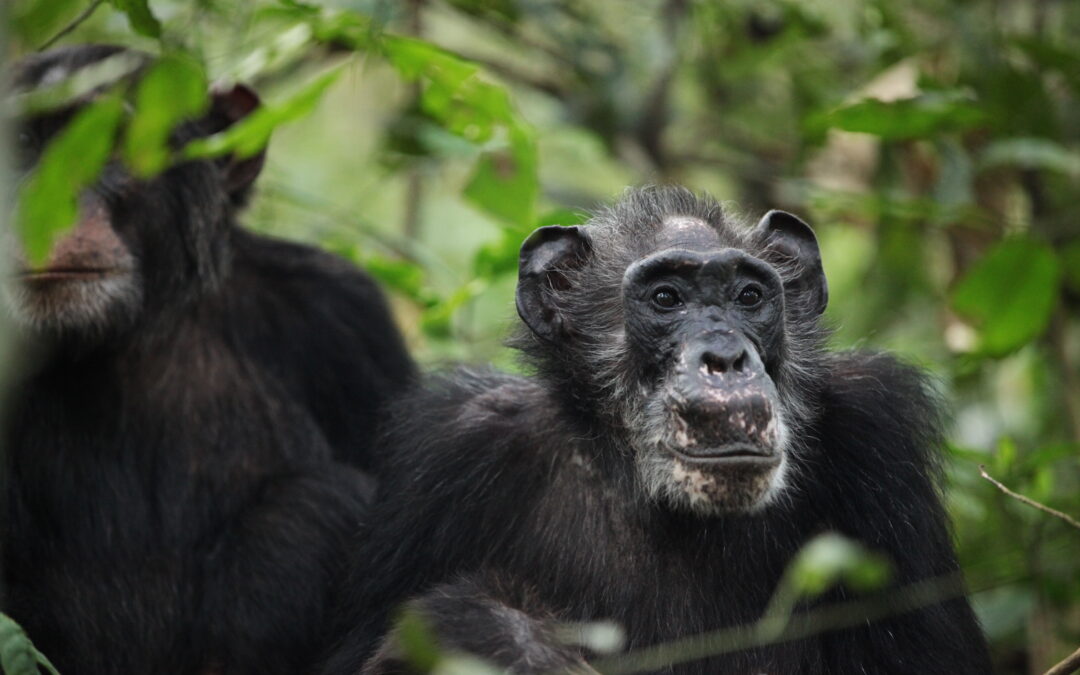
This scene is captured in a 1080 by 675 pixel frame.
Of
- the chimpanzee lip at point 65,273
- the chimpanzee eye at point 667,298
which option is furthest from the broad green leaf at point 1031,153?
the chimpanzee lip at point 65,273

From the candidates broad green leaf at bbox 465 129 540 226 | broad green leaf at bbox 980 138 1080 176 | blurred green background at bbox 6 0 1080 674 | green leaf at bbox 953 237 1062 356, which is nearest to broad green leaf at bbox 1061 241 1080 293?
blurred green background at bbox 6 0 1080 674

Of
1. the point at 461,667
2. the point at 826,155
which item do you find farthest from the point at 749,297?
the point at 826,155

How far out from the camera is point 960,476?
684cm

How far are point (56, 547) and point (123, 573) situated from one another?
0.29 meters

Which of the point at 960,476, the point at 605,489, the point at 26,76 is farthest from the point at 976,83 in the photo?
the point at 26,76

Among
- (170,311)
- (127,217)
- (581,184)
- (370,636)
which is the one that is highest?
(127,217)

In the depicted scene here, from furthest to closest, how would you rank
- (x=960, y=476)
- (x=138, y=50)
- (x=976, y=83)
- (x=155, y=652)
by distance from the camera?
(x=976, y=83)
(x=960, y=476)
(x=138, y=50)
(x=155, y=652)

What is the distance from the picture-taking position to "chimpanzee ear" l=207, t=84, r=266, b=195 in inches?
246

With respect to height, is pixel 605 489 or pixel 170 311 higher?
pixel 170 311

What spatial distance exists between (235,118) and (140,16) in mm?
2860

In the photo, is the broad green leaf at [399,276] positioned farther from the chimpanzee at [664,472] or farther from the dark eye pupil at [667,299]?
the dark eye pupil at [667,299]

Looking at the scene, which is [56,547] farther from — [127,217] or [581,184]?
[581,184]

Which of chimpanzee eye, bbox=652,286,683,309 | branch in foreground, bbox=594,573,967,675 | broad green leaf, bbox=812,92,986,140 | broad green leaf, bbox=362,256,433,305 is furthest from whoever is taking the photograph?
broad green leaf, bbox=362,256,433,305

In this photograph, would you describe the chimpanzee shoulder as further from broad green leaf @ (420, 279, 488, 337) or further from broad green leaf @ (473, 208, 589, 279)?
broad green leaf @ (473, 208, 589, 279)
